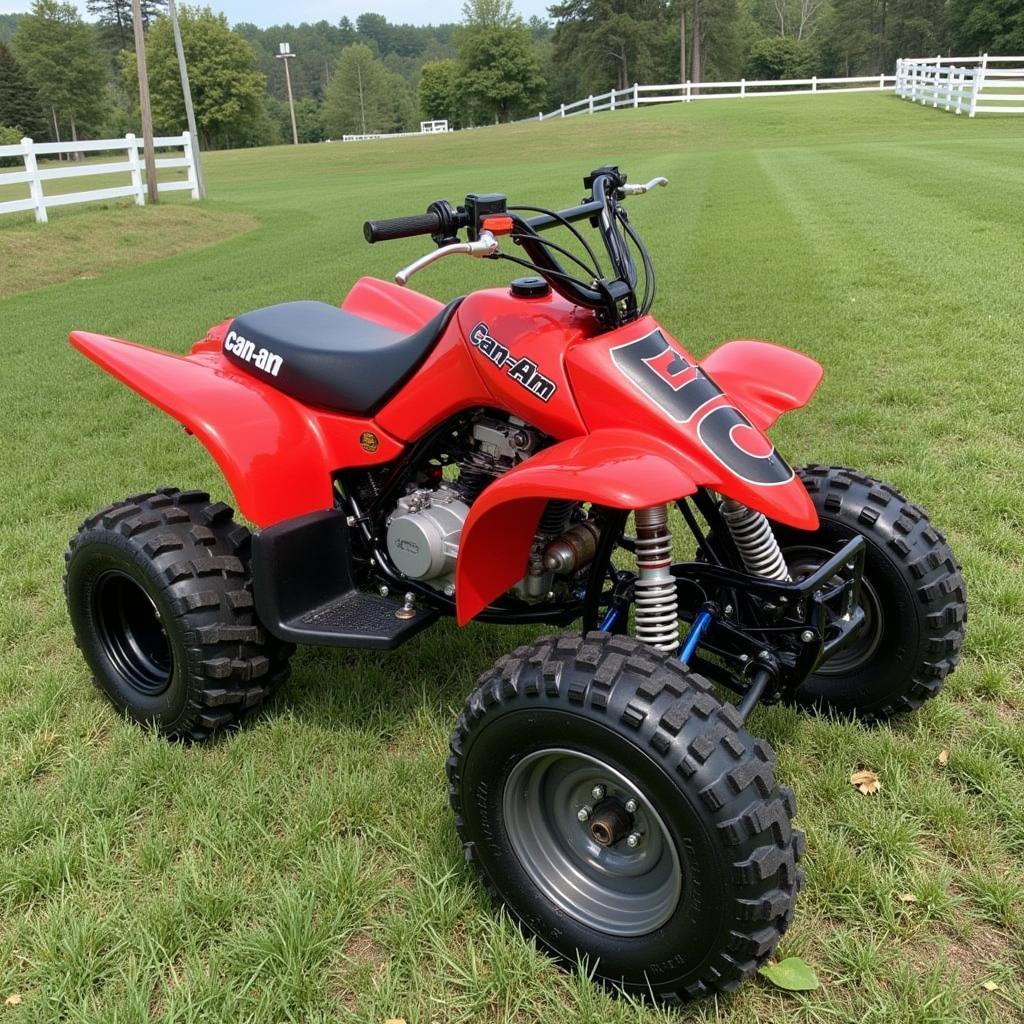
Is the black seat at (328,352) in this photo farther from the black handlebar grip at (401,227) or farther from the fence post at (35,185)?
the fence post at (35,185)

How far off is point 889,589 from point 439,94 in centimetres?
10968

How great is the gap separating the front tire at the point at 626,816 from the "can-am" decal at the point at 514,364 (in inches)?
26.6

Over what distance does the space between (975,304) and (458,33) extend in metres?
95.4

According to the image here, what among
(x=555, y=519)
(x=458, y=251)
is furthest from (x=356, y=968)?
(x=458, y=251)

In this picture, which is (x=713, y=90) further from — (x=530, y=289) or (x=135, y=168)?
(x=530, y=289)

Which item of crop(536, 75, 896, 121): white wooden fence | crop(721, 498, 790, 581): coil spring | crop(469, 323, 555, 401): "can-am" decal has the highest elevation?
crop(536, 75, 896, 121): white wooden fence

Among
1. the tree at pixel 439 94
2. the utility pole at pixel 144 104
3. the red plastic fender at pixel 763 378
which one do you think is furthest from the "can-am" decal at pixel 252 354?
the tree at pixel 439 94

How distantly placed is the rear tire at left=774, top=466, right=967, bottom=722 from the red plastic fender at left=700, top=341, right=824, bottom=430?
0.29 meters

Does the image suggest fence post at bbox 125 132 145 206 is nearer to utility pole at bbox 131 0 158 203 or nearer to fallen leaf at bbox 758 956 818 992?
utility pole at bbox 131 0 158 203

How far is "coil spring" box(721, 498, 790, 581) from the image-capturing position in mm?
2590

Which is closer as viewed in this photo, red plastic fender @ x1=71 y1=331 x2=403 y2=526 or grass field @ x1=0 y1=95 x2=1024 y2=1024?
grass field @ x1=0 y1=95 x2=1024 y2=1024

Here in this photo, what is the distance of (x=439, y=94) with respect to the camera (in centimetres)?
10169

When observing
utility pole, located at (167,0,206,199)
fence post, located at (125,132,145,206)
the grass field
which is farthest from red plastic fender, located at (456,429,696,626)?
utility pole, located at (167,0,206,199)

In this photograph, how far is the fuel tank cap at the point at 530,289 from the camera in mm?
2600
